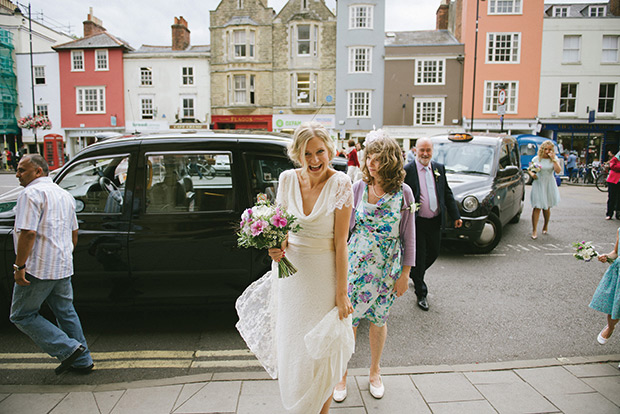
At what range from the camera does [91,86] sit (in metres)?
33.0

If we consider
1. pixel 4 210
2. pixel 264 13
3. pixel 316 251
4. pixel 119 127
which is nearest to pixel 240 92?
pixel 264 13

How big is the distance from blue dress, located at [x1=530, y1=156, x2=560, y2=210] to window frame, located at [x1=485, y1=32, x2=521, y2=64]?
24660mm

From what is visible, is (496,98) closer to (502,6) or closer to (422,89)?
(422,89)

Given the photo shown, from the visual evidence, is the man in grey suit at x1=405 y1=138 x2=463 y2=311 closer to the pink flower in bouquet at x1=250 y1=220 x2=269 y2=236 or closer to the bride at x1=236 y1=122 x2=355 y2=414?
the bride at x1=236 y1=122 x2=355 y2=414

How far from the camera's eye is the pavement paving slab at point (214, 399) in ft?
9.53

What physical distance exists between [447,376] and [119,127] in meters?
34.8

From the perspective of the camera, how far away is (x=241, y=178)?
13.4 feet

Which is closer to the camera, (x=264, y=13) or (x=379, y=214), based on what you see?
(x=379, y=214)

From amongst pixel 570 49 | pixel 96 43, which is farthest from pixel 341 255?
pixel 96 43

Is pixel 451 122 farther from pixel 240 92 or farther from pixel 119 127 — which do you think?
pixel 119 127

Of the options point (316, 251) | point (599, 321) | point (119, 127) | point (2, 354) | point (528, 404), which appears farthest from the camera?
point (119, 127)

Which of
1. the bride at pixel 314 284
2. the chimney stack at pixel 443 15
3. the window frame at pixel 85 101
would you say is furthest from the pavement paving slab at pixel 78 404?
the chimney stack at pixel 443 15

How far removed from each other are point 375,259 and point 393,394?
105cm

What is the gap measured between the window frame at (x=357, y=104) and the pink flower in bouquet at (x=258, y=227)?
3004cm
